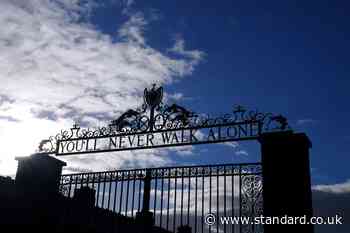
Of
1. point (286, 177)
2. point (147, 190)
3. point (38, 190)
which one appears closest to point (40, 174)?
point (38, 190)

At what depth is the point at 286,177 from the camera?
853 centimetres

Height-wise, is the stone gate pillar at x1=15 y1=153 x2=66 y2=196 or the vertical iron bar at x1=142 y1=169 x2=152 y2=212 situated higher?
the stone gate pillar at x1=15 y1=153 x2=66 y2=196

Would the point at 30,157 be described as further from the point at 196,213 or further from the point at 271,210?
the point at 271,210

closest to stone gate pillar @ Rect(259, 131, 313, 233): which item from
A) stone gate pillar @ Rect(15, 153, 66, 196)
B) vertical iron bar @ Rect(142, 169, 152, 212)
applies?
vertical iron bar @ Rect(142, 169, 152, 212)

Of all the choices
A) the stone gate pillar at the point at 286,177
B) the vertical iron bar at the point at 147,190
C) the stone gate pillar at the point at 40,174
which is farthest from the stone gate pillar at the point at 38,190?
the stone gate pillar at the point at 286,177

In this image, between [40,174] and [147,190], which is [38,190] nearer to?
[40,174]

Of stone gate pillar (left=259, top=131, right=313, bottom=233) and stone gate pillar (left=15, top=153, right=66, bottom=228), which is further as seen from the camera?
stone gate pillar (left=15, top=153, right=66, bottom=228)

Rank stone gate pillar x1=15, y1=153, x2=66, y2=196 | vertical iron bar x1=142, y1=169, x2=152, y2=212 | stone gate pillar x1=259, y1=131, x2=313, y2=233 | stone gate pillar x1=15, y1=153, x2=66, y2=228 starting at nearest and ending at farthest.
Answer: stone gate pillar x1=259, y1=131, x2=313, y2=233 → vertical iron bar x1=142, y1=169, x2=152, y2=212 → stone gate pillar x1=15, y1=153, x2=66, y2=228 → stone gate pillar x1=15, y1=153, x2=66, y2=196

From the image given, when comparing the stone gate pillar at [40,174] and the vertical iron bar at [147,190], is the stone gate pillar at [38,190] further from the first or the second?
the vertical iron bar at [147,190]

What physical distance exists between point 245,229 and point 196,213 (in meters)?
1.09

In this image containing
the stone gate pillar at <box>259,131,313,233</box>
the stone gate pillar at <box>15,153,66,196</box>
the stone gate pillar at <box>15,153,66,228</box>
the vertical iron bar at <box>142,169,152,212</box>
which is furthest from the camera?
the stone gate pillar at <box>15,153,66,196</box>

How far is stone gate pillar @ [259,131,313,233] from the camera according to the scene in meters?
8.19

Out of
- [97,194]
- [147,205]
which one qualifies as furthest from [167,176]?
[97,194]

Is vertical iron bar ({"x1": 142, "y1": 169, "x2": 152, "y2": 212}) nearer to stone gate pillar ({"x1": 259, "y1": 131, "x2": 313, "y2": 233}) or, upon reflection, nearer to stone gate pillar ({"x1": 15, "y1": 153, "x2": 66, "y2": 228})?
stone gate pillar ({"x1": 15, "y1": 153, "x2": 66, "y2": 228})
